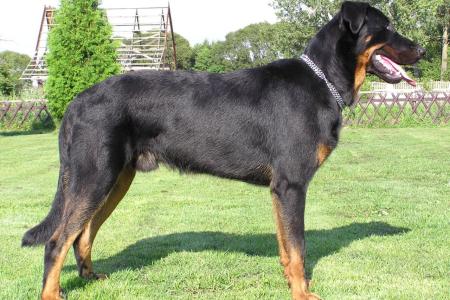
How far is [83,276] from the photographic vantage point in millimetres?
4496

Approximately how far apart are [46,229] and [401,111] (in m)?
19.6

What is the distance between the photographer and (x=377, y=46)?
4488 mm

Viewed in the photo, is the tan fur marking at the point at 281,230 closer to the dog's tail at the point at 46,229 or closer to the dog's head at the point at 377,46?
the dog's head at the point at 377,46

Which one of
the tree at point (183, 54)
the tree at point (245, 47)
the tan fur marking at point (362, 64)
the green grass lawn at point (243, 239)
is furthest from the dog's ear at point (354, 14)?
the tree at point (245, 47)

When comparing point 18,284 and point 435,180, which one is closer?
point 18,284

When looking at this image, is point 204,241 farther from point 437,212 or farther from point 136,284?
point 437,212

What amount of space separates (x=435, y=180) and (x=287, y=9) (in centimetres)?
4832

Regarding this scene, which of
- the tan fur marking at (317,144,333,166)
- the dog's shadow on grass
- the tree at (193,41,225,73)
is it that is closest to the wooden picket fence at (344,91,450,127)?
the dog's shadow on grass

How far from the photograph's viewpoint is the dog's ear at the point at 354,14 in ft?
14.2

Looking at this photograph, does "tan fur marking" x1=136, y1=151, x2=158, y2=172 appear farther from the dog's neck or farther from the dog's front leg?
the dog's neck

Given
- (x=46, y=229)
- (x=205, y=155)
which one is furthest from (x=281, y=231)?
(x=46, y=229)

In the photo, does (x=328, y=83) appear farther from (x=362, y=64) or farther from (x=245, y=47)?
(x=245, y=47)

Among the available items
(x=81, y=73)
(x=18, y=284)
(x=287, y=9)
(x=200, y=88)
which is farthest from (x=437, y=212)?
(x=287, y=9)

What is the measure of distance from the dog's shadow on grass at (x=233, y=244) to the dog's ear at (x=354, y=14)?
2202 millimetres
